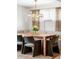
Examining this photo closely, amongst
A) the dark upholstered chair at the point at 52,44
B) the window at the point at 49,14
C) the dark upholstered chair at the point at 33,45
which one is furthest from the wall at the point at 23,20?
the dark upholstered chair at the point at 52,44

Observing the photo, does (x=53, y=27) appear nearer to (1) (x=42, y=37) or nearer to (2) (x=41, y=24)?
(2) (x=41, y=24)

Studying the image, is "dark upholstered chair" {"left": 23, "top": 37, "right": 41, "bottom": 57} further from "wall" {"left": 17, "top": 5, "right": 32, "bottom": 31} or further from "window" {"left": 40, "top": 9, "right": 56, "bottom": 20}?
"window" {"left": 40, "top": 9, "right": 56, "bottom": 20}

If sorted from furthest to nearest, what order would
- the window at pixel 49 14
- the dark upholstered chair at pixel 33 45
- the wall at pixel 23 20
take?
the wall at pixel 23 20
the window at pixel 49 14
the dark upholstered chair at pixel 33 45

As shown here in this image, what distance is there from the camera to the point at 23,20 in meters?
7.48

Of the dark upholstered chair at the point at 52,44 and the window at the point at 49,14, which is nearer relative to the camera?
the dark upholstered chair at the point at 52,44

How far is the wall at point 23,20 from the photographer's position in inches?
280

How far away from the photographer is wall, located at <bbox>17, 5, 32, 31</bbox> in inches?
280

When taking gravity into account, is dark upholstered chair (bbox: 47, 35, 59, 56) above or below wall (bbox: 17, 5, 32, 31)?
below

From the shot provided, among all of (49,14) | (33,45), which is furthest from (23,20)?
(33,45)

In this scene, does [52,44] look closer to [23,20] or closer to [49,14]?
[49,14]

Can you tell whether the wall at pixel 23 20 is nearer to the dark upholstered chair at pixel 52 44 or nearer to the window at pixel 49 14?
the window at pixel 49 14

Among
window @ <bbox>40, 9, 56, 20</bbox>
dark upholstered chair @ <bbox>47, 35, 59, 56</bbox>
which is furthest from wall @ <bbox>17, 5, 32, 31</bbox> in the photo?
dark upholstered chair @ <bbox>47, 35, 59, 56</bbox>

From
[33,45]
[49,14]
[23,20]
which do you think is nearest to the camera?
[33,45]
